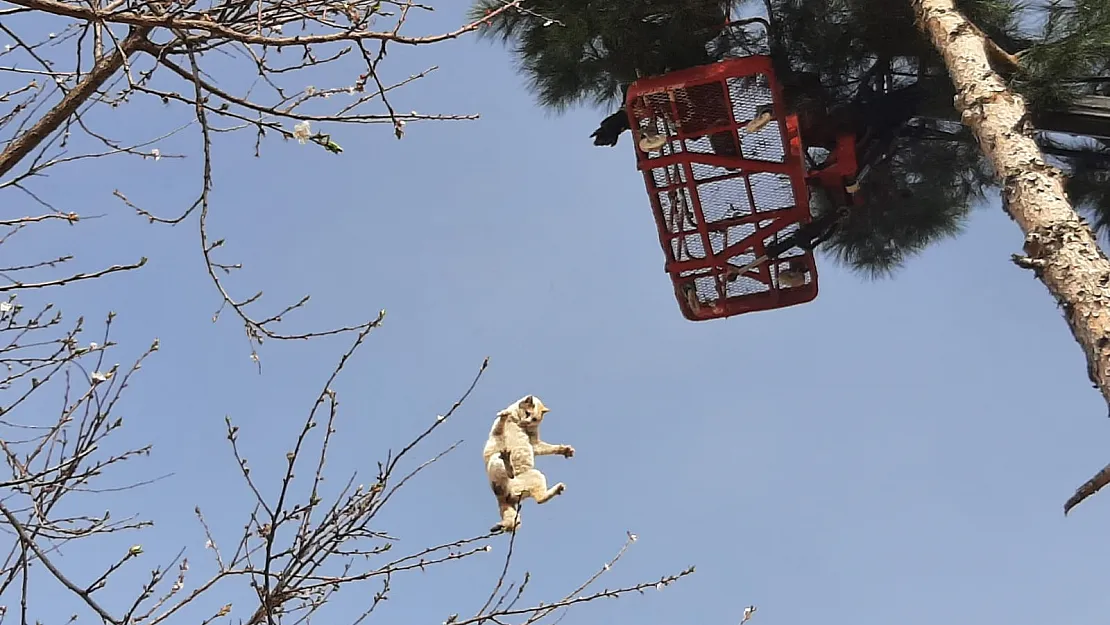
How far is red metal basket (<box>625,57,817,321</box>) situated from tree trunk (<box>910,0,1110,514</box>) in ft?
2.80

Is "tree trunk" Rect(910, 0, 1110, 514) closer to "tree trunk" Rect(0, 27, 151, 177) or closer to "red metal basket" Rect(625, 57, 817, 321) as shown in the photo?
"red metal basket" Rect(625, 57, 817, 321)

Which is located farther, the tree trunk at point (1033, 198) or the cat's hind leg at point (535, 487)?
the cat's hind leg at point (535, 487)

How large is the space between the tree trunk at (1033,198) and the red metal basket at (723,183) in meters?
0.85

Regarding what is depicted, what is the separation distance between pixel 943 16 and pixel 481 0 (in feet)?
7.19

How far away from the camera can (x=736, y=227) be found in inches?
189

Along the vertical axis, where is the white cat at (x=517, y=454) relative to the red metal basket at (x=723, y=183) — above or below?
below

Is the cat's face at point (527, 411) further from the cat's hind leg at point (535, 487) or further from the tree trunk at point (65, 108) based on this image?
the tree trunk at point (65, 108)

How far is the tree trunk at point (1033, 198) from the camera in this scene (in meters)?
2.53

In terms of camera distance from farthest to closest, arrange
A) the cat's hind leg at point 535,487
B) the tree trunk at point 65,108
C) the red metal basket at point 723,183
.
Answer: the red metal basket at point 723,183 < the cat's hind leg at point 535,487 < the tree trunk at point 65,108

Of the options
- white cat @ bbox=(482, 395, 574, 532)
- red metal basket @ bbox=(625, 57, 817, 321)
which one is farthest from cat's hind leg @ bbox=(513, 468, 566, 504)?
red metal basket @ bbox=(625, 57, 817, 321)

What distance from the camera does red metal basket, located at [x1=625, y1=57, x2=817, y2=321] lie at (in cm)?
439

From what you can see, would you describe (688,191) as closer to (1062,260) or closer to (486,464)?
(486,464)

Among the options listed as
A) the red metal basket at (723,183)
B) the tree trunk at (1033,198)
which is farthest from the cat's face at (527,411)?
the tree trunk at (1033,198)

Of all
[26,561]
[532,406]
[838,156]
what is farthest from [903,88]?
[26,561]
